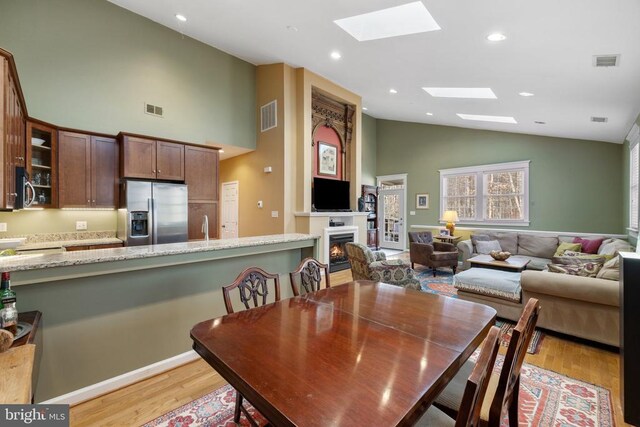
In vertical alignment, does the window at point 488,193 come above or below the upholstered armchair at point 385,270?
above

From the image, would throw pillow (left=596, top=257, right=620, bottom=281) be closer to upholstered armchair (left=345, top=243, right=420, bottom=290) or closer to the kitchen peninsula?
upholstered armchair (left=345, top=243, right=420, bottom=290)

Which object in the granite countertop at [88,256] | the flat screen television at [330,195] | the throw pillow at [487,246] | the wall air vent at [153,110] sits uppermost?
the wall air vent at [153,110]

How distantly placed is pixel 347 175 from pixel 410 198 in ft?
9.11

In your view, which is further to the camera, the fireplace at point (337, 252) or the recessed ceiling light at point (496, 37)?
the fireplace at point (337, 252)

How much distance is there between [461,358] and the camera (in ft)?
3.95

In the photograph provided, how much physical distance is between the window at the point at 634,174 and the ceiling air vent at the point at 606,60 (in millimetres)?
2090

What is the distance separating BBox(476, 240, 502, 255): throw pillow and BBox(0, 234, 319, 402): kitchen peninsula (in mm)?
4997

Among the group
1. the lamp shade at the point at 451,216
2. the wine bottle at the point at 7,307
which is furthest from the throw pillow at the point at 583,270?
the wine bottle at the point at 7,307

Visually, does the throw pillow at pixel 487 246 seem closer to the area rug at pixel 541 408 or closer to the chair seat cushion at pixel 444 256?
the chair seat cushion at pixel 444 256

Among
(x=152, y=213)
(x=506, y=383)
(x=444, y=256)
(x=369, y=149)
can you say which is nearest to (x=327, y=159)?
(x=444, y=256)

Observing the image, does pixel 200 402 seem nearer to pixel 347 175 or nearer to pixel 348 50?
pixel 348 50

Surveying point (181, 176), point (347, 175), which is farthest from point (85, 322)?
point (347, 175)

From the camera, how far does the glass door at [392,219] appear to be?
29.4 feet

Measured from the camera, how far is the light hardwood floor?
1.85 meters
